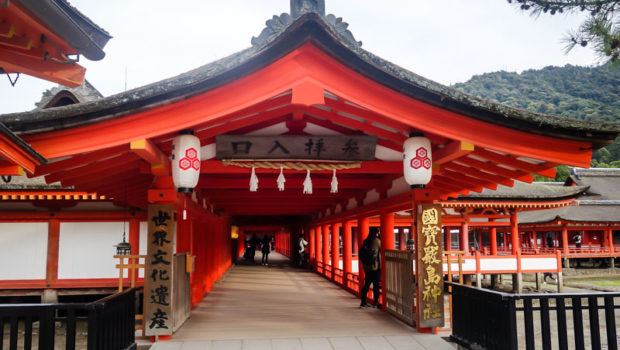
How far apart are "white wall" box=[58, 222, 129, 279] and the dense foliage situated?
62385 millimetres

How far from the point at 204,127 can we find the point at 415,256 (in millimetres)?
3541

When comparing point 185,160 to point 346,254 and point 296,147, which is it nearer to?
point 296,147

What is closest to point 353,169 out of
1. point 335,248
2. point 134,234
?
point 134,234

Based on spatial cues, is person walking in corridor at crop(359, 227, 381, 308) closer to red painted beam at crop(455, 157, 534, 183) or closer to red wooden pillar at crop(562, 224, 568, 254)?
red painted beam at crop(455, 157, 534, 183)

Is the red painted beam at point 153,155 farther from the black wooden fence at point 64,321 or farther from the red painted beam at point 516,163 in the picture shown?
the red painted beam at point 516,163

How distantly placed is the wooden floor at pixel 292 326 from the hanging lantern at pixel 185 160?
2173mm

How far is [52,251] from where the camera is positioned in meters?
12.2

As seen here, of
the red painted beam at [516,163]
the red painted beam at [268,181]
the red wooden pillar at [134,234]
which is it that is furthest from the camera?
the red wooden pillar at [134,234]

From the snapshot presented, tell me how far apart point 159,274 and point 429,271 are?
382cm

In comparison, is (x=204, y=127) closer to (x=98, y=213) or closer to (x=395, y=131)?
(x=395, y=131)

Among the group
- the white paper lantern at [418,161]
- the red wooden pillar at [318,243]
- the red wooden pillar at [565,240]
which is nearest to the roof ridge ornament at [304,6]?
the white paper lantern at [418,161]

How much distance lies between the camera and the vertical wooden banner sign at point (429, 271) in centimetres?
647

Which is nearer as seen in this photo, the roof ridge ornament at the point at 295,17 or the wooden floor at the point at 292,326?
the roof ridge ornament at the point at 295,17

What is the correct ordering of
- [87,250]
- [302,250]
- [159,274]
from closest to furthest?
[159,274], [87,250], [302,250]
